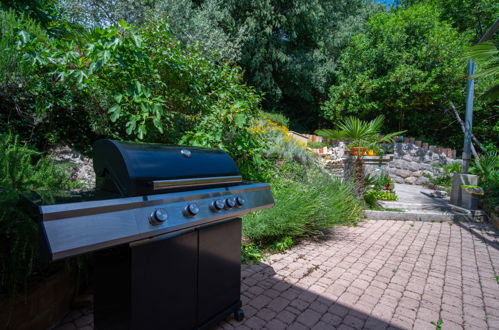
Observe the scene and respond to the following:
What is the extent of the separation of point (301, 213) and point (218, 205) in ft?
8.01

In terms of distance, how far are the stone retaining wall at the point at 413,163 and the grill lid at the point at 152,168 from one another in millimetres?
10132

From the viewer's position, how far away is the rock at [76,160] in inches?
141

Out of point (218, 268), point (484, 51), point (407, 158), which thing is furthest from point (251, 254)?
point (407, 158)

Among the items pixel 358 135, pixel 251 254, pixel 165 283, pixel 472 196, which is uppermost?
pixel 358 135

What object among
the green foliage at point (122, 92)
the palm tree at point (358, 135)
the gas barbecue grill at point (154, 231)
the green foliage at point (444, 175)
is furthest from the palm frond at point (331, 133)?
the green foliage at point (444, 175)

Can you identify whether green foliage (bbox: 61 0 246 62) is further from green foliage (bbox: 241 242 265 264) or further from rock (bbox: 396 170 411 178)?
rock (bbox: 396 170 411 178)

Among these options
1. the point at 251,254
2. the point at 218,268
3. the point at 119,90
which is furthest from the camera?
the point at 251,254

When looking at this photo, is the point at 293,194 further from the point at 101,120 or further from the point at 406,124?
the point at 406,124

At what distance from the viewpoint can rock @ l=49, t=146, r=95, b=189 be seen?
3.58 meters

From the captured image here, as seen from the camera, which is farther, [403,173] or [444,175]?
[403,173]

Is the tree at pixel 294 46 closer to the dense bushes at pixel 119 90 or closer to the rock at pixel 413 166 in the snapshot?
the rock at pixel 413 166

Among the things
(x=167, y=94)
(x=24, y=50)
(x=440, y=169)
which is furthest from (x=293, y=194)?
(x=440, y=169)

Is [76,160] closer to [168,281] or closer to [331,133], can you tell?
[168,281]

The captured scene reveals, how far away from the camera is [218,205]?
1689 mm
